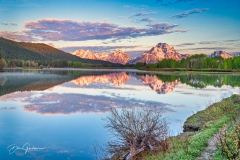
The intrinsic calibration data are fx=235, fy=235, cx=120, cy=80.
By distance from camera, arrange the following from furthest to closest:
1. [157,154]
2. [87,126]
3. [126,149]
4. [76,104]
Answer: [76,104]
[87,126]
[126,149]
[157,154]

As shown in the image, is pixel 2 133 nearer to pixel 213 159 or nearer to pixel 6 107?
pixel 6 107

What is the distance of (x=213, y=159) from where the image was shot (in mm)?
9094

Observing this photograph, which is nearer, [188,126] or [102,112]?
[188,126]

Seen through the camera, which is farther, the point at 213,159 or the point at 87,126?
the point at 87,126

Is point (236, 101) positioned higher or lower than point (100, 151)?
higher

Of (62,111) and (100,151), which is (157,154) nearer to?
(100,151)

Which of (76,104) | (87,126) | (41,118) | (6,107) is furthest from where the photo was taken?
(76,104)

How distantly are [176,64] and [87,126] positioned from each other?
185 metres

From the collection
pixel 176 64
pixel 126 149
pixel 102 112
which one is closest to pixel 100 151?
pixel 126 149

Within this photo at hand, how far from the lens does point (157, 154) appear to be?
12430 millimetres

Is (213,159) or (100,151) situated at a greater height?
(213,159)

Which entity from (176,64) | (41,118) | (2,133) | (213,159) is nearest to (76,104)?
(41,118)

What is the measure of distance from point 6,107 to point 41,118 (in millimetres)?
7334

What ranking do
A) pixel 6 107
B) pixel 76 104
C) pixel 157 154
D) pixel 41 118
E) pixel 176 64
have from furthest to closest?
pixel 176 64 → pixel 76 104 → pixel 6 107 → pixel 41 118 → pixel 157 154
